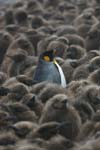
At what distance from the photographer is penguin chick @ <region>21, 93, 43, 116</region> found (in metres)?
9.55

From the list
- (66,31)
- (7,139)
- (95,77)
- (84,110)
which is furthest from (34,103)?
(66,31)

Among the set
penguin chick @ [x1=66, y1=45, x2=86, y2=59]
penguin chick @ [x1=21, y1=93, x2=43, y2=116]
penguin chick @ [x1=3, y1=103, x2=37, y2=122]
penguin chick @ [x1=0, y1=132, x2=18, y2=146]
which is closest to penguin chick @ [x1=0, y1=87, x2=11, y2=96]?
penguin chick @ [x1=21, y1=93, x2=43, y2=116]

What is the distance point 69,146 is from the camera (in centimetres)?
764

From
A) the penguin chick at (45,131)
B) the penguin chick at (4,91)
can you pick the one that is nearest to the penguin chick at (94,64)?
the penguin chick at (4,91)

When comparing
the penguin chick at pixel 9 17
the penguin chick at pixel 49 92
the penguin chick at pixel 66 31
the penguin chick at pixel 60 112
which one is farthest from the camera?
the penguin chick at pixel 9 17

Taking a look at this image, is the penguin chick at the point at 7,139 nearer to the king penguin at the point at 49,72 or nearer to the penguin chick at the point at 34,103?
the penguin chick at the point at 34,103

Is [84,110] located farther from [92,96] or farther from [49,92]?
[49,92]

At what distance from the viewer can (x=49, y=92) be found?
1007cm

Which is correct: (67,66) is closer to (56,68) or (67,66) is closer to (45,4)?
(56,68)

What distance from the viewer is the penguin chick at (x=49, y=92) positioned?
32.8 ft

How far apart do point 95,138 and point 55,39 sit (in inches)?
269

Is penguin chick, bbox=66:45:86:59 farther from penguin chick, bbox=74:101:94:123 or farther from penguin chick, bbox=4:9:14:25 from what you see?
penguin chick, bbox=4:9:14:25

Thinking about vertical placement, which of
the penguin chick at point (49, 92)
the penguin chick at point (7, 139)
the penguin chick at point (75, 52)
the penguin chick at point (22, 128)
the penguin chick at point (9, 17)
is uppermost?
the penguin chick at point (9, 17)

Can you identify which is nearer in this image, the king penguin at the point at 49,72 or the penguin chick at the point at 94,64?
the king penguin at the point at 49,72
